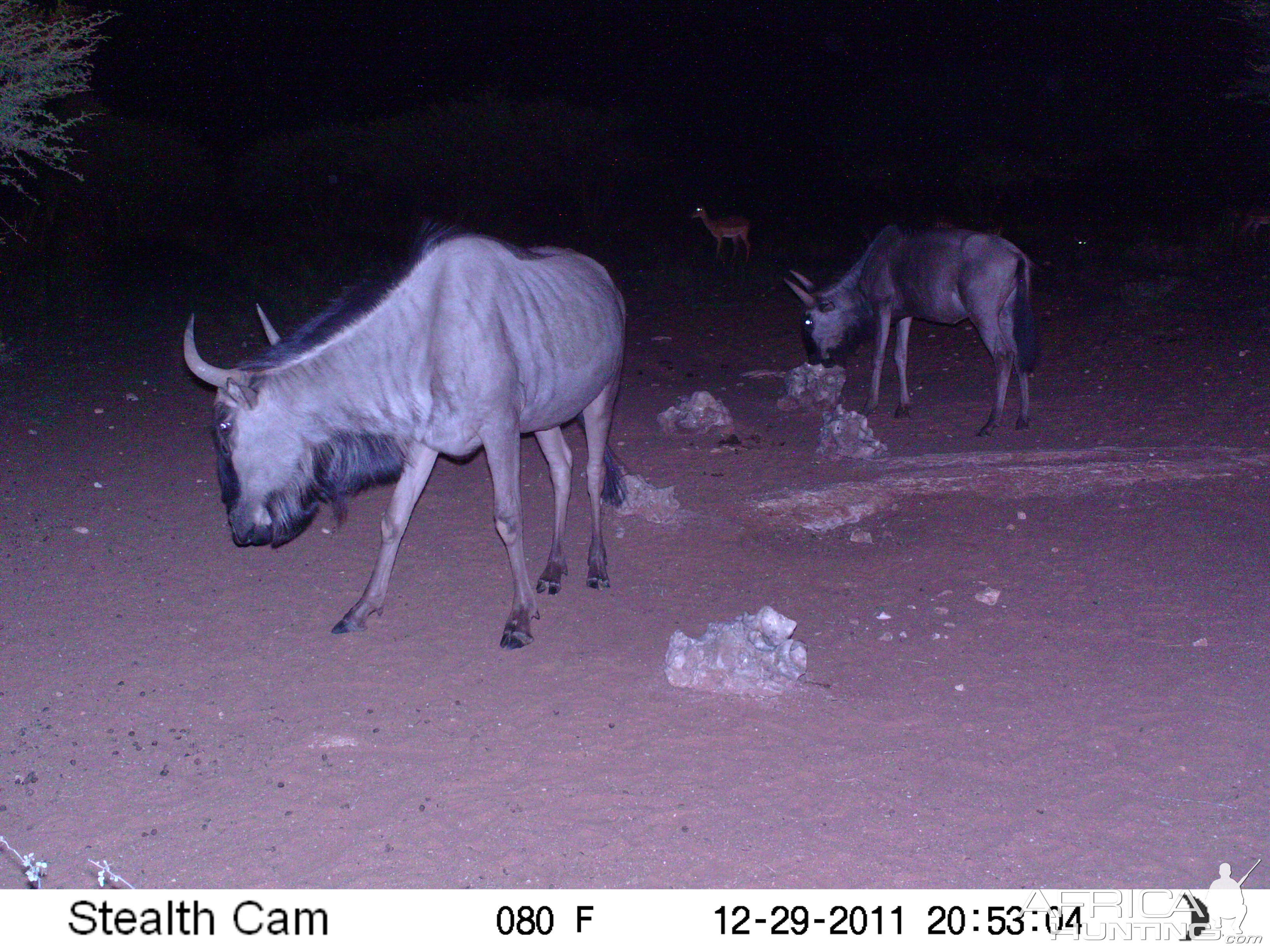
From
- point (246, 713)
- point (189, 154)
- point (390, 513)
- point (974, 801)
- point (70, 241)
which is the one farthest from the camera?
point (189, 154)

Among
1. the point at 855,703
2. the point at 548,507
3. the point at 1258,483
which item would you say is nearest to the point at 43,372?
the point at 548,507

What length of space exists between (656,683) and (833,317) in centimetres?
632

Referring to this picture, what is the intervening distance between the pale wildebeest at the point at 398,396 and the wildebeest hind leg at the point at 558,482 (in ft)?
1.69

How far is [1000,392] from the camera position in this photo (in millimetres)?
8453

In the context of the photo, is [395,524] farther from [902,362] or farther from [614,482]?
[902,362]

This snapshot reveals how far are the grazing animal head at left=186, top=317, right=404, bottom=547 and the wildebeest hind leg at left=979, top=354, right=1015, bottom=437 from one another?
5367 mm

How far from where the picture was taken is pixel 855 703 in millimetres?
4234

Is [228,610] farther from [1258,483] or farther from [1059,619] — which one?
[1258,483]

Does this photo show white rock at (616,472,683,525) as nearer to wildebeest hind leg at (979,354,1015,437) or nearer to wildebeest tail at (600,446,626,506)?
wildebeest tail at (600,446,626,506)

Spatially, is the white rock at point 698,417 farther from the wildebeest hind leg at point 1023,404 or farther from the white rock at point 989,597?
the white rock at point 989,597

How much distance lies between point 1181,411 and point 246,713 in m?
7.44

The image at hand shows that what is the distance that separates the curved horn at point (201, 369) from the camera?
4.13 m

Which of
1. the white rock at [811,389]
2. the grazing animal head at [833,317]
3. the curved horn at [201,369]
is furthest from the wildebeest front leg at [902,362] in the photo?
the curved horn at [201,369]

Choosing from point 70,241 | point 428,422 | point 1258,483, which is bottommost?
point 70,241
